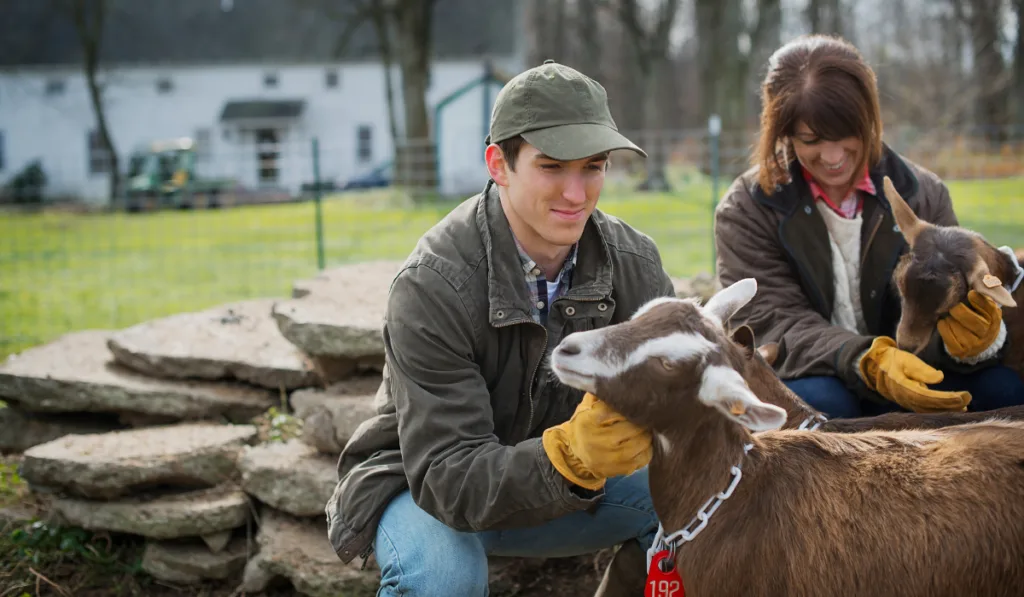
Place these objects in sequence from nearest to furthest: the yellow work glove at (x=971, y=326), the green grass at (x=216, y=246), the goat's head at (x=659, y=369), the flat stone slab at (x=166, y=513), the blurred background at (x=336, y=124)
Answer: the goat's head at (x=659, y=369) → the yellow work glove at (x=971, y=326) → the flat stone slab at (x=166, y=513) → the green grass at (x=216, y=246) → the blurred background at (x=336, y=124)

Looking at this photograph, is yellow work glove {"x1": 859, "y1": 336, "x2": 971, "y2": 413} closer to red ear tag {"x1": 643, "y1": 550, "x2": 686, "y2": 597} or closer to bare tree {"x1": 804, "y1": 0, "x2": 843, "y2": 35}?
red ear tag {"x1": 643, "y1": 550, "x2": 686, "y2": 597}

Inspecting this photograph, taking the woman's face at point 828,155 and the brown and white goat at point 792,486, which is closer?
the brown and white goat at point 792,486

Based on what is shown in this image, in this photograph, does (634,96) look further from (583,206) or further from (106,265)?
(583,206)

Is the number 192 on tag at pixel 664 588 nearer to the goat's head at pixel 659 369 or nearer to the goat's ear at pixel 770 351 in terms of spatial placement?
the goat's head at pixel 659 369

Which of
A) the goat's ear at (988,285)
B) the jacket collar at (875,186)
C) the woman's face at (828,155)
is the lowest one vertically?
the goat's ear at (988,285)

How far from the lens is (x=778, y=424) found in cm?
244

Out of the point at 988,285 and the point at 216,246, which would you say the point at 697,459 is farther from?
the point at 216,246

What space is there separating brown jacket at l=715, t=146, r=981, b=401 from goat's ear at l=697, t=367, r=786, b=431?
132cm

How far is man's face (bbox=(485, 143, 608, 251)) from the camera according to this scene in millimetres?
2941

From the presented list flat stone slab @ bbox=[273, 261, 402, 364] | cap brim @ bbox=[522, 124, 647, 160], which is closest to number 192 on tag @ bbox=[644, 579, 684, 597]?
cap brim @ bbox=[522, 124, 647, 160]

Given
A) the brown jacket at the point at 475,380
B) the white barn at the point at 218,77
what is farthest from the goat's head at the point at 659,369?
the white barn at the point at 218,77

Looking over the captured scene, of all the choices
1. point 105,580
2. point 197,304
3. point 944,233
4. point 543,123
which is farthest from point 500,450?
point 197,304

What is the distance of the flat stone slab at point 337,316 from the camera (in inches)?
186

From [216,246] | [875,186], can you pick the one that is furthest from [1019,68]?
[875,186]
